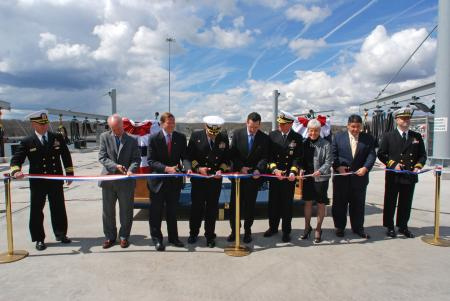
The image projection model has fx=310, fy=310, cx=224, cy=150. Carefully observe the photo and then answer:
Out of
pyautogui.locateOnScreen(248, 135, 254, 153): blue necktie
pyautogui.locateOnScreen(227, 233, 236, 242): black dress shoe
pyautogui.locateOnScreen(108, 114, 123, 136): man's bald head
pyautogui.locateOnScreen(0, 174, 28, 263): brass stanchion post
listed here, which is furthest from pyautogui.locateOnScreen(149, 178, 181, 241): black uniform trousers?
pyautogui.locateOnScreen(0, 174, 28, 263): brass stanchion post

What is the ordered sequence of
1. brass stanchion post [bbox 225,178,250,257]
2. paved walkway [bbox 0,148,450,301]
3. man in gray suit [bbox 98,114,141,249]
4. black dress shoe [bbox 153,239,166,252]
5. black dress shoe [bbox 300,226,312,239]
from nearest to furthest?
paved walkway [bbox 0,148,450,301]
brass stanchion post [bbox 225,178,250,257]
black dress shoe [bbox 153,239,166,252]
man in gray suit [bbox 98,114,141,249]
black dress shoe [bbox 300,226,312,239]

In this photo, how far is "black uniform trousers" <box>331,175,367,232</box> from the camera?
4.77 meters

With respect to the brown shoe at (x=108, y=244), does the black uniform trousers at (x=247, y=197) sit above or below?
above

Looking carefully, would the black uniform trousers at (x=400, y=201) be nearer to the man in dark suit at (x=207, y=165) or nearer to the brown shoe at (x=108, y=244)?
the man in dark suit at (x=207, y=165)

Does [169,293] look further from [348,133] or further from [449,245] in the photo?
[449,245]

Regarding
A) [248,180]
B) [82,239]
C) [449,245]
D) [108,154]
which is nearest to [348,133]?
[248,180]

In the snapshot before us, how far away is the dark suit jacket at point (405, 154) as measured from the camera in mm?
4754

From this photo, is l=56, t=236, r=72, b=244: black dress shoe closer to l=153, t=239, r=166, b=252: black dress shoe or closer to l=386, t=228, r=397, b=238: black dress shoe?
l=153, t=239, r=166, b=252: black dress shoe

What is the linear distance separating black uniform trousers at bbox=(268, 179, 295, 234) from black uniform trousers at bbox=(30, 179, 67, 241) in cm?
311

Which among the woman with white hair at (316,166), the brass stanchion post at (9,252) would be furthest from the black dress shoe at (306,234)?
the brass stanchion post at (9,252)

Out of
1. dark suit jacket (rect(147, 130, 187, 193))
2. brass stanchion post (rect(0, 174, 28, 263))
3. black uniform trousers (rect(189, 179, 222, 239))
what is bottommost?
brass stanchion post (rect(0, 174, 28, 263))

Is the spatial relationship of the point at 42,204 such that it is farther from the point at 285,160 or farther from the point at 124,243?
the point at 285,160

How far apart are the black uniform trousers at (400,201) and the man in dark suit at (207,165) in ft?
8.67

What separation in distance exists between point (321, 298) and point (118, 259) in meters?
2.46
